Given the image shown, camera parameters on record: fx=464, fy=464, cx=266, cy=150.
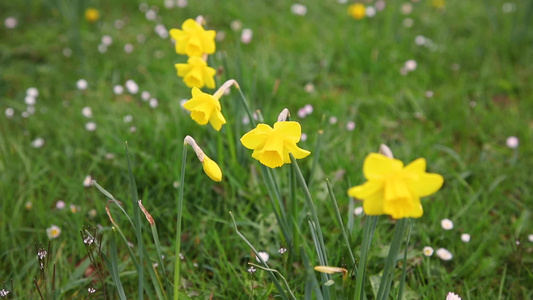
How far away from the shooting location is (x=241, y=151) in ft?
6.68

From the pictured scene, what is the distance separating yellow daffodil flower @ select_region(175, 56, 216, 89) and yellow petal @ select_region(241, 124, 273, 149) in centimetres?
41

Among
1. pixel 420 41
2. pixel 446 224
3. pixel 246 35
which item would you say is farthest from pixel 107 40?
pixel 446 224

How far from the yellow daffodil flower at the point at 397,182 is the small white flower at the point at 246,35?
2.24 meters

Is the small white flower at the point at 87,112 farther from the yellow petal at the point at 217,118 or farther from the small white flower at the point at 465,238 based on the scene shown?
the small white flower at the point at 465,238

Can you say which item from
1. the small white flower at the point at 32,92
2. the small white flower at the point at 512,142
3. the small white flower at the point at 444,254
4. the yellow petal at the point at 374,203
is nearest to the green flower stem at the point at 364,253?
the yellow petal at the point at 374,203

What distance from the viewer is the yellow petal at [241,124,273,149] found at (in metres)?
1.16

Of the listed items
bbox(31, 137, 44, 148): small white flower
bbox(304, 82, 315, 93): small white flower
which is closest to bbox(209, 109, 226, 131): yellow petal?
bbox(31, 137, 44, 148): small white flower

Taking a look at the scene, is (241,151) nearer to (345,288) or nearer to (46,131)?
(345,288)

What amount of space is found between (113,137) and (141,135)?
130 millimetres

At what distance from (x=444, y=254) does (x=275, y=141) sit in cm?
93

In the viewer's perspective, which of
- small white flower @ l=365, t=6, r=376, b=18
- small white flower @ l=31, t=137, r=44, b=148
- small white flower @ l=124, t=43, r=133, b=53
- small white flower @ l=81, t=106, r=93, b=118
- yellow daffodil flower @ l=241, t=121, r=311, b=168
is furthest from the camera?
small white flower @ l=365, t=6, r=376, b=18

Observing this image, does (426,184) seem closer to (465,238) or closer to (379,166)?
(379,166)

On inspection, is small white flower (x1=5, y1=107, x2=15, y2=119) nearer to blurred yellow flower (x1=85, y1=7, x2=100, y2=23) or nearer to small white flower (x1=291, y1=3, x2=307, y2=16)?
blurred yellow flower (x1=85, y1=7, x2=100, y2=23)

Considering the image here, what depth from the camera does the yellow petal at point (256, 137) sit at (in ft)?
3.82
